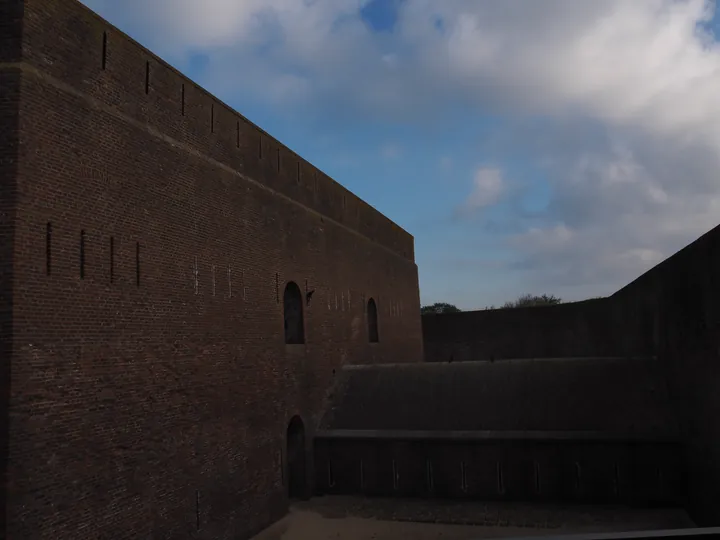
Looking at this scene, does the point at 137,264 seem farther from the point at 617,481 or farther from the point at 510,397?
the point at 617,481

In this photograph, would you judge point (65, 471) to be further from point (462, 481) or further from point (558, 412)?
point (558, 412)

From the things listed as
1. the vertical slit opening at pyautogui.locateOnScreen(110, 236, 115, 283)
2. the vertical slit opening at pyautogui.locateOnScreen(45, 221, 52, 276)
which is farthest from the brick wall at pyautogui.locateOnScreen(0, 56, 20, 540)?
the vertical slit opening at pyautogui.locateOnScreen(110, 236, 115, 283)

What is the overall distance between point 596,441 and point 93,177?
391 inches

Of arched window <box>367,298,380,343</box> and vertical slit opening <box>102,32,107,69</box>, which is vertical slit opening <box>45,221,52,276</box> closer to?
vertical slit opening <box>102,32,107,69</box>

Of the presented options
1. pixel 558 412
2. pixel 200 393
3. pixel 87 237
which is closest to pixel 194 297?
pixel 200 393

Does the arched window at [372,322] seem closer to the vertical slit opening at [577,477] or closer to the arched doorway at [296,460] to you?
the arched doorway at [296,460]

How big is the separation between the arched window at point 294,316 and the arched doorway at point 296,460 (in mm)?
1834

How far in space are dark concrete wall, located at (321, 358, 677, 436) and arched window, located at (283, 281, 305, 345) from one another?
2103mm

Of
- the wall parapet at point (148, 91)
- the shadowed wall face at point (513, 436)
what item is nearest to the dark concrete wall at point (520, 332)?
the shadowed wall face at point (513, 436)

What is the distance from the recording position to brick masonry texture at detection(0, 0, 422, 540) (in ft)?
20.8

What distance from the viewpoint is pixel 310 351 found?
13727 millimetres

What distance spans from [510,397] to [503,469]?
1.96 metres

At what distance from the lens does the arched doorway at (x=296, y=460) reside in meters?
12.5

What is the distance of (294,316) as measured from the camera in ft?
44.1
